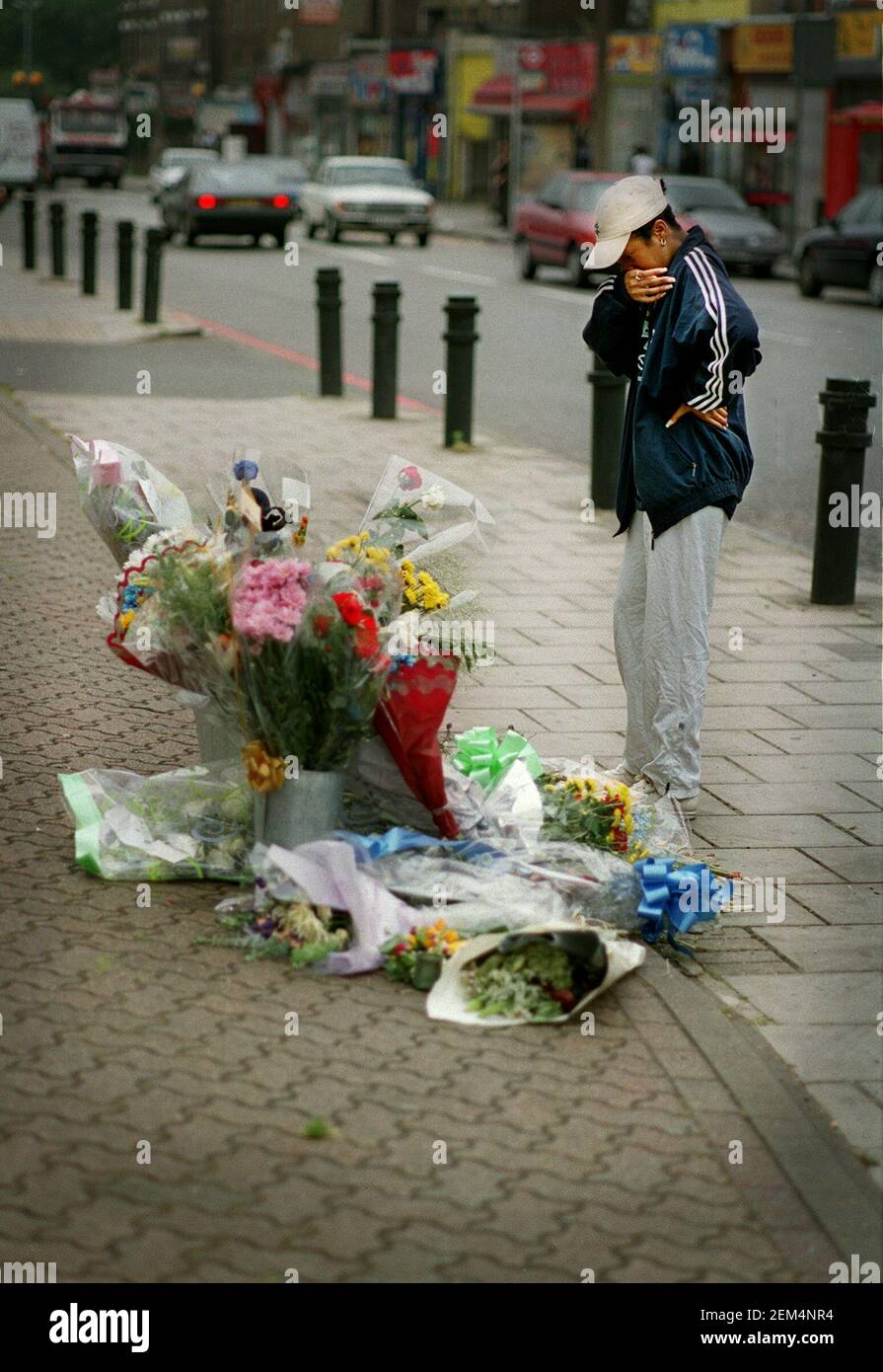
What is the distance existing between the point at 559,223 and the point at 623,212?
924 inches

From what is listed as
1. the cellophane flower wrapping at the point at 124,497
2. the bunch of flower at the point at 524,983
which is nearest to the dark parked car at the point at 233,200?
the cellophane flower wrapping at the point at 124,497

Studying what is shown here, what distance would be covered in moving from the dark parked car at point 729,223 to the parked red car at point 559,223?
6.08 ft

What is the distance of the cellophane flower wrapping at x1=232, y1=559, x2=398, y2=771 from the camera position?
4.80 metres

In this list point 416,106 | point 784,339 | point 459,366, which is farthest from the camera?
point 416,106

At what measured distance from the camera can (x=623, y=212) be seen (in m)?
5.59

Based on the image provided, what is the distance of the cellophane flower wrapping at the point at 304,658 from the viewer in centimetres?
480

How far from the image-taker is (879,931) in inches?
201

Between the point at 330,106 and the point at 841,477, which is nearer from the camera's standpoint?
the point at 841,477

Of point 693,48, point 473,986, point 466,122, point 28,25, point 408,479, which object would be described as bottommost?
point 473,986

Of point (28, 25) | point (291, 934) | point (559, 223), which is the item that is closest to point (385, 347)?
point (291, 934)

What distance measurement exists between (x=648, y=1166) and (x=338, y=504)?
7.36 meters

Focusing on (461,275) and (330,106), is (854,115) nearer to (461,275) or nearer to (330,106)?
(461,275)

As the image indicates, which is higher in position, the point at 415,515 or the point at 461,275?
the point at 415,515

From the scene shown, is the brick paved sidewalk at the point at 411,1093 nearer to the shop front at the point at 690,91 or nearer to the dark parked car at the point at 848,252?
the dark parked car at the point at 848,252
